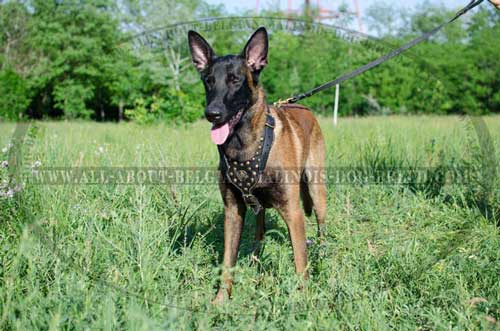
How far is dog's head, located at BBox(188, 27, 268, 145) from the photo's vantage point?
8.44 feet

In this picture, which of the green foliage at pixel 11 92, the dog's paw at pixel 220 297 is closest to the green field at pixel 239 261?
the dog's paw at pixel 220 297

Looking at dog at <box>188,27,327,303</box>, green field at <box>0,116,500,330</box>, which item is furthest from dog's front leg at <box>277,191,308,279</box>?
green field at <box>0,116,500,330</box>

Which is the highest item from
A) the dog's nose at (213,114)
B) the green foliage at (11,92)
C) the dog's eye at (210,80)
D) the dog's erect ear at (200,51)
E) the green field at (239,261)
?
the green foliage at (11,92)

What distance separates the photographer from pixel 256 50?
2875mm

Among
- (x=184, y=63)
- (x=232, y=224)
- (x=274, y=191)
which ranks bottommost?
(x=232, y=224)

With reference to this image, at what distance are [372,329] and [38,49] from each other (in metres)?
23.4

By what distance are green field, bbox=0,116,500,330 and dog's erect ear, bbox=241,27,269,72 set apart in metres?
1.23

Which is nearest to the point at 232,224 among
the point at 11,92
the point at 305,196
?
the point at 305,196

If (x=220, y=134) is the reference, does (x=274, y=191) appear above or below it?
below

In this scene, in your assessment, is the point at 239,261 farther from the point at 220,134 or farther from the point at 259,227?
the point at 220,134

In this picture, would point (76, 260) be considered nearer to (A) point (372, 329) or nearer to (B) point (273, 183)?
(B) point (273, 183)

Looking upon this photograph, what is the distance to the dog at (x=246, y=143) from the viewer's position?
2.63m

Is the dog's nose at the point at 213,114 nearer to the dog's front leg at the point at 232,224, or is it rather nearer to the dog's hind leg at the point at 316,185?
the dog's front leg at the point at 232,224

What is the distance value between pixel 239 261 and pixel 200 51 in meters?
1.58
